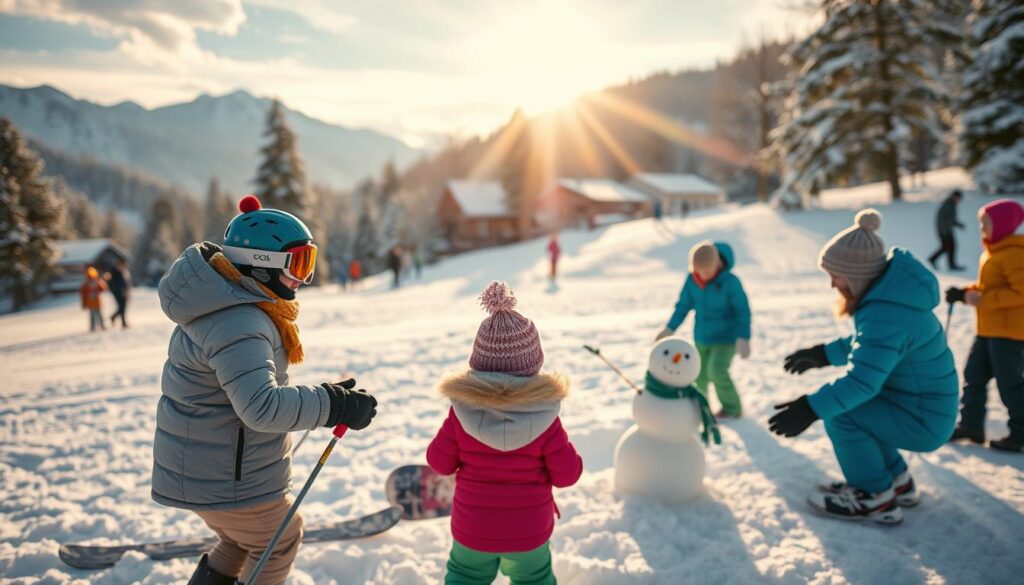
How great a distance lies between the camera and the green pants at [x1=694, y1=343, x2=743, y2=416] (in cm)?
491

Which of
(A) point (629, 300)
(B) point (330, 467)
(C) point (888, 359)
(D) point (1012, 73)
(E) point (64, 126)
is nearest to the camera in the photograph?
(C) point (888, 359)

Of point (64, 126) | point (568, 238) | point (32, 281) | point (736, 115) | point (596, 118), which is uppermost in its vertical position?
point (64, 126)

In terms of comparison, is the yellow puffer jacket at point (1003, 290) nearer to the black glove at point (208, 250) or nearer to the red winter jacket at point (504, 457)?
the red winter jacket at point (504, 457)

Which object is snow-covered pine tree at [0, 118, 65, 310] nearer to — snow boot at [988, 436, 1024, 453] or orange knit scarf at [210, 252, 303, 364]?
orange knit scarf at [210, 252, 303, 364]

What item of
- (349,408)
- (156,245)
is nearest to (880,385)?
(349,408)

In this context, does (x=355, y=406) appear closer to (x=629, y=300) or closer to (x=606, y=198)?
(x=629, y=300)

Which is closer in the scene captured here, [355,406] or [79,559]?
[355,406]

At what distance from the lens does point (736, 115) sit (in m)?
46.0

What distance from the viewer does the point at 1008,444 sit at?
4.15m

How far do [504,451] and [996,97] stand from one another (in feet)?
74.3

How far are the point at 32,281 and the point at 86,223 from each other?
111ft

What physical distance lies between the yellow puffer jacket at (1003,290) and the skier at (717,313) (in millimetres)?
1733

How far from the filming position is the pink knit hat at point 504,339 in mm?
2234

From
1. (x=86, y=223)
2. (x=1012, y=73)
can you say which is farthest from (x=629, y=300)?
(x=86, y=223)
